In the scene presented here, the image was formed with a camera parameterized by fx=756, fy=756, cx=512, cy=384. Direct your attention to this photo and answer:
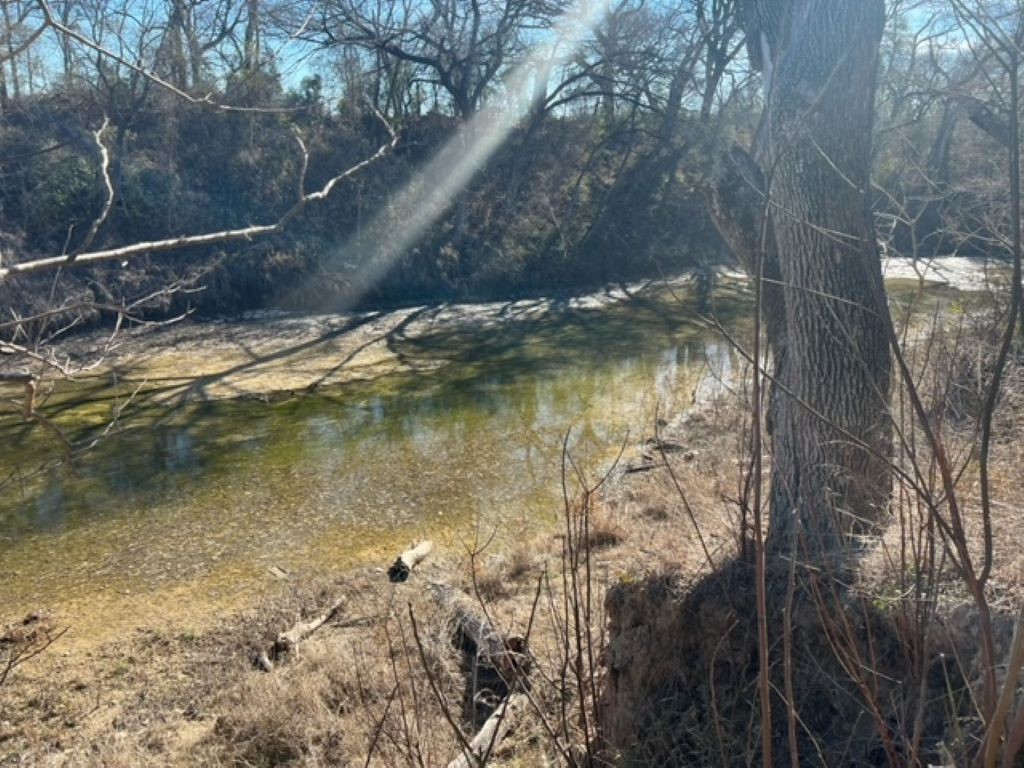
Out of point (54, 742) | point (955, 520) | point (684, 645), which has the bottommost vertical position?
point (54, 742)

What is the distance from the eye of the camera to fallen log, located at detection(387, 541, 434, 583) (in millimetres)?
4898

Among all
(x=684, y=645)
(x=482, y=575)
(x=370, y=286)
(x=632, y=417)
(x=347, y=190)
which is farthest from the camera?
(x=347, y=190)

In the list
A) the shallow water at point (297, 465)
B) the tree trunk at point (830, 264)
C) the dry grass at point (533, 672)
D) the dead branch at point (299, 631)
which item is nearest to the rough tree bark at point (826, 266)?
the tree trunk at point (830, 264)

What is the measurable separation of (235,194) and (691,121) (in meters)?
10.4

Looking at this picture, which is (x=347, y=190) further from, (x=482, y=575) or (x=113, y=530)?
(x=482, y=575)

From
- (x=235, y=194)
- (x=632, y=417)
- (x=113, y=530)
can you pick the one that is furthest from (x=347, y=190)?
(x=113, y=530)

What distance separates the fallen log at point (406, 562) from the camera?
193 inches

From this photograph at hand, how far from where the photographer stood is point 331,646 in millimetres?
4000

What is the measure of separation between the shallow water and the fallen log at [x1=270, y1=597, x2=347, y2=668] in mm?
639

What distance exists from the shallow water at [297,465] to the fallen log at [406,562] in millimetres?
229

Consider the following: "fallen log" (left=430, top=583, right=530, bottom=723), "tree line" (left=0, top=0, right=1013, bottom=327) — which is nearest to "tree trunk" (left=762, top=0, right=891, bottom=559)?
"fallen log" (left=430, top=583, right=530, bottom=723)

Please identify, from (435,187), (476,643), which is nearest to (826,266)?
(476,643)

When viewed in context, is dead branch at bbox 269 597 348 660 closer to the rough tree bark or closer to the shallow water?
the shallow water

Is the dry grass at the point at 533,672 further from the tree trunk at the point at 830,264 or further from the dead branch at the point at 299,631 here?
the tree trunk at the point at 830,264
